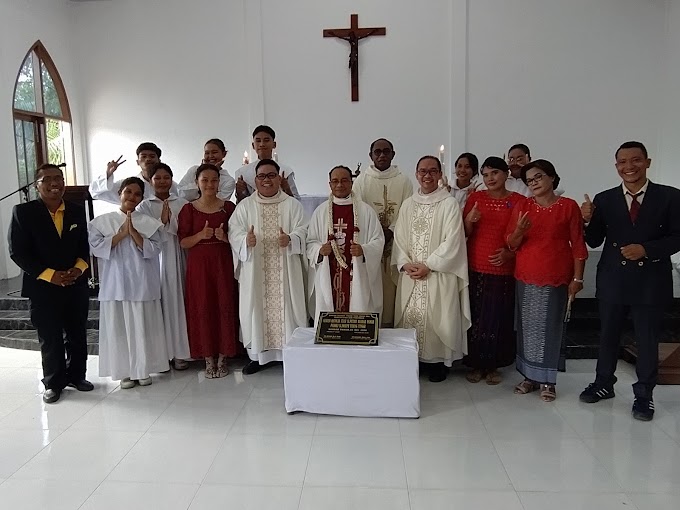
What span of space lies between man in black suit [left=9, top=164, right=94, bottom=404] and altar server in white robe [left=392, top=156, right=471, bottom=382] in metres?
2.37

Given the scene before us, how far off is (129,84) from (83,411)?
226 inches

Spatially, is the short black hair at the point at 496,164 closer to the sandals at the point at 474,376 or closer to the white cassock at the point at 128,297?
the sandals at the point at 474,376

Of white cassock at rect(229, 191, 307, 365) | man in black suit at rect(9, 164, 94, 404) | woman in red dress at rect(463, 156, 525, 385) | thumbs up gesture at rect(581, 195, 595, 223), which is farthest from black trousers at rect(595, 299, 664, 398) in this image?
man in black suit at rect(9, 164, 94, 404)

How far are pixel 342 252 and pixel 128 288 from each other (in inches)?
63.9

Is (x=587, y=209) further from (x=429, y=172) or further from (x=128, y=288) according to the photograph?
(x=128, y=288)

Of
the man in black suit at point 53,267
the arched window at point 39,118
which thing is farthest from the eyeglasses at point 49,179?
the arched window at point 39,118

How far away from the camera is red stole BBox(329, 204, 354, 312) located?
4.45m

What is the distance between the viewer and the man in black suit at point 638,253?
3600 mm

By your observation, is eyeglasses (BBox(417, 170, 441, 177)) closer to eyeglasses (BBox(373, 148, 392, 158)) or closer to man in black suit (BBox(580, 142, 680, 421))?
eyeglasses (BBox(373, 148, 392, 158))

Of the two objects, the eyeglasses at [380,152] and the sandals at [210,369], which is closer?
the sandals at [210,369]

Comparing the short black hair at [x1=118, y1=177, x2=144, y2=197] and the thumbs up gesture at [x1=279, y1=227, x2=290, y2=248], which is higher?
the short black hair at [x1=118, y1=177, x2=144, y2=197]

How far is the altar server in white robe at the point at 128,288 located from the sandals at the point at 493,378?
2.56 metres

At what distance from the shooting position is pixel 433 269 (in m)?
4.29

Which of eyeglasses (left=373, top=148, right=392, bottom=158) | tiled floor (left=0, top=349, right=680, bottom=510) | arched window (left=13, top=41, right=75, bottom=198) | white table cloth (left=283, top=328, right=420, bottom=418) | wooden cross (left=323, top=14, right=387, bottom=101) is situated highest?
wooden cross (left=323, top=14, right=387, bottom=101)
